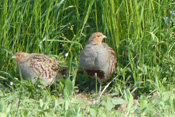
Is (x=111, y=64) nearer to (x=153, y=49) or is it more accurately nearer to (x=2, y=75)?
(x=153, y=49)

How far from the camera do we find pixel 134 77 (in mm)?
5277

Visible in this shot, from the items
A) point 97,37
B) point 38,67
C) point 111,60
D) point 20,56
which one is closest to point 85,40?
point 97,37

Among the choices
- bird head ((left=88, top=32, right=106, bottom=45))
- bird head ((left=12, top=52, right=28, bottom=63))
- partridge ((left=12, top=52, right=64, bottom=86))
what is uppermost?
bird head ((left=88, top=32, right=106, bottom=45))

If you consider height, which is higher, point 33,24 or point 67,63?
point 33,24

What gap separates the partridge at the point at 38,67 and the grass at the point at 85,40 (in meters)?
0.15

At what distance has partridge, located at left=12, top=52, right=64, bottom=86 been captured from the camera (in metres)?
5.53

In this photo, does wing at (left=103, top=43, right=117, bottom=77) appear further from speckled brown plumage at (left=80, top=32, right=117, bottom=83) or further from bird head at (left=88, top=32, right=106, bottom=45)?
bird head at (left=88, top=32, right=106, bottom=45)

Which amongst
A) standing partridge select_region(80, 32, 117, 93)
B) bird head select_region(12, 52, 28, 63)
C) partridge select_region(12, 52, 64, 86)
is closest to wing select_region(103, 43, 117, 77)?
standing partridge select_region(80, 32, 117, 93)

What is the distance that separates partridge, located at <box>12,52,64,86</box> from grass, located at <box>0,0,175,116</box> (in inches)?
6.0

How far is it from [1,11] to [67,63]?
1.13 meters

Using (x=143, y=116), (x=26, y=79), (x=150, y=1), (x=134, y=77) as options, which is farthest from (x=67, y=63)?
(x=143, y=116)

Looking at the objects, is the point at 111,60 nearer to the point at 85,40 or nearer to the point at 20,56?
the point at 85,40

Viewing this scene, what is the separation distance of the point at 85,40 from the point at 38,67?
0.80 metres

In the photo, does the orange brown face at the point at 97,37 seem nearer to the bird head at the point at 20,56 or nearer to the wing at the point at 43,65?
the wing at the point at 43,65
